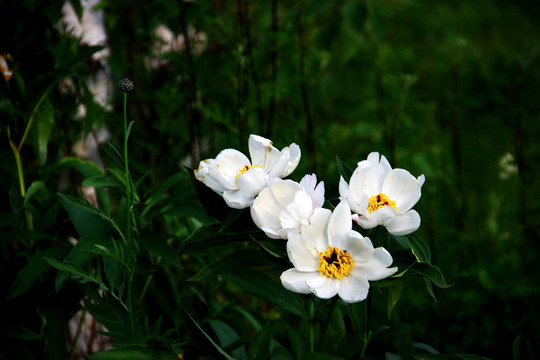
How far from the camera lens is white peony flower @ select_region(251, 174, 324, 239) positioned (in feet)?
3.09

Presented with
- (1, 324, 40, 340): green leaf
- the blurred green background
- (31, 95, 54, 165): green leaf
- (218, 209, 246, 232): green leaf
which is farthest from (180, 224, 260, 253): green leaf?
(31, 95, 54, 165): green leaf

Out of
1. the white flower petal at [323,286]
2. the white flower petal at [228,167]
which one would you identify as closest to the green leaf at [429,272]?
the white flower petal at [323,286]

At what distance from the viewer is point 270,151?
105 cm

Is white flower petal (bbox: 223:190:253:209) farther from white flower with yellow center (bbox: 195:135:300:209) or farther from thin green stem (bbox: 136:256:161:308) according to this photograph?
thin green stem (bbox: 136:256:161:308)

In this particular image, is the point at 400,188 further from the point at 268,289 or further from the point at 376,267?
the point at 268,289

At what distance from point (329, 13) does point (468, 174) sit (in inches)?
47.3


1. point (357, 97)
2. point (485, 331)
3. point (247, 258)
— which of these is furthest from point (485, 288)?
point (357, 97)

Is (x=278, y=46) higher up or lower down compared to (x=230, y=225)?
higher up

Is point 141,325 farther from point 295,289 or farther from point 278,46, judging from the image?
point 278,46

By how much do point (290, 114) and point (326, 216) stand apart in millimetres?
1236

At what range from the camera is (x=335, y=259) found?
0.96m

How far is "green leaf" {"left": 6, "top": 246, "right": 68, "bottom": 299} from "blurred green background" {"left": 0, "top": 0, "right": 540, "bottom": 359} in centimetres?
27

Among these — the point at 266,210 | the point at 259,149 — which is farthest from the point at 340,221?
the point at 259,149

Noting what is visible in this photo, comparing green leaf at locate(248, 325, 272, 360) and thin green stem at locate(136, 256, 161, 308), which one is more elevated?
thin green stem at locate(136, 256, 161, 308)
